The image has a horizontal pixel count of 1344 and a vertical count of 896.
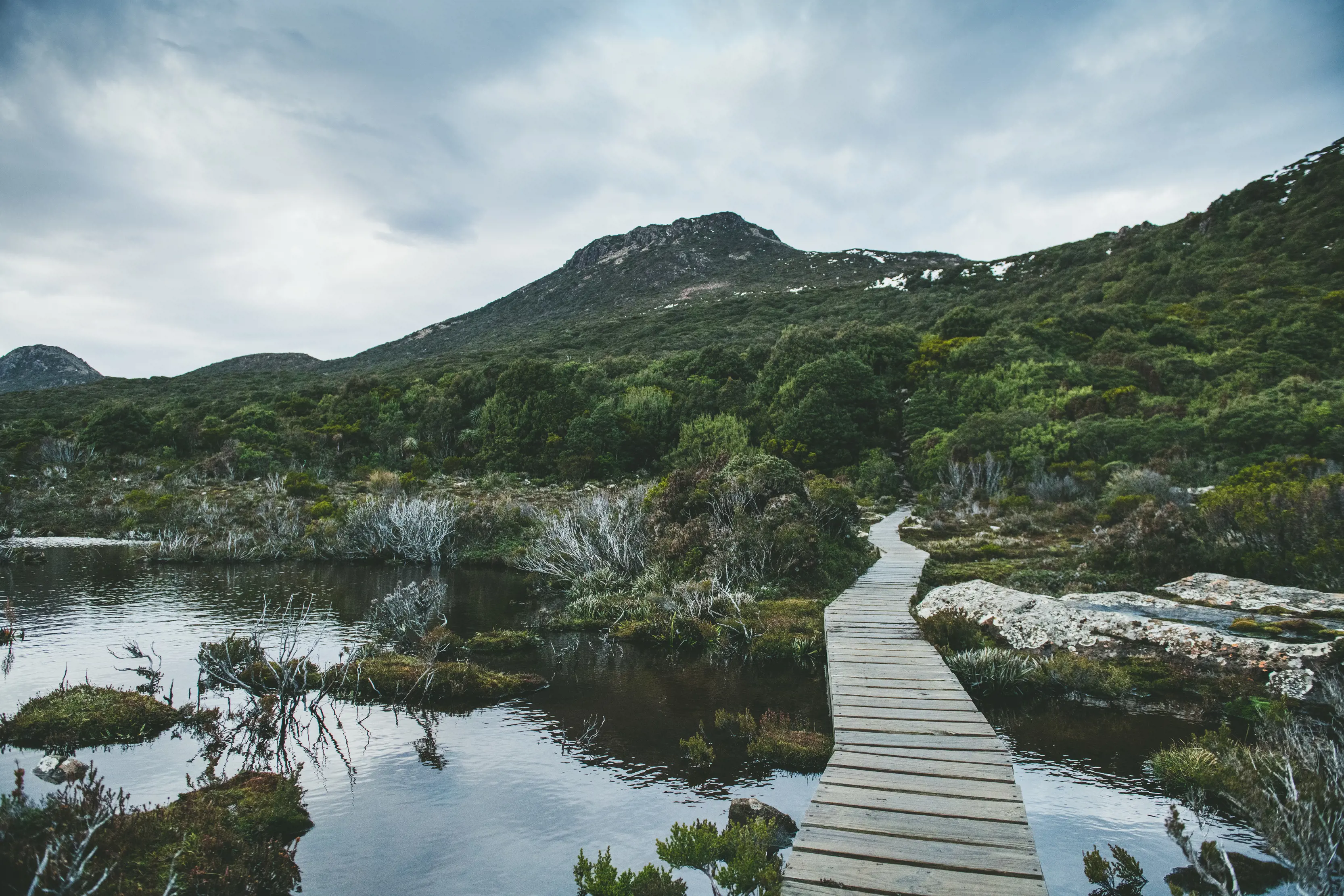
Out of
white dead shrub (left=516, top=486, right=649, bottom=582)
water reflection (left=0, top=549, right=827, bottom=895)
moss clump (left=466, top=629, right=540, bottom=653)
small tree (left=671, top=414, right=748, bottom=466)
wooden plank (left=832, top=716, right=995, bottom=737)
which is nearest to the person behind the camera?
water reflection (left=0, top=549, right=827, bottom=895)

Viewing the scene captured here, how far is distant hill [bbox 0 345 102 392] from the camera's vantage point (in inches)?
3772

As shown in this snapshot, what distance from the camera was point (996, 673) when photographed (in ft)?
28.7

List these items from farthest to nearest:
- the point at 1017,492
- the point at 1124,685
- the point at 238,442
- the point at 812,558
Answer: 1. the point at 238,442
2. the point at 1017,492
3. the point at 812,558
4. the point at 1124,685

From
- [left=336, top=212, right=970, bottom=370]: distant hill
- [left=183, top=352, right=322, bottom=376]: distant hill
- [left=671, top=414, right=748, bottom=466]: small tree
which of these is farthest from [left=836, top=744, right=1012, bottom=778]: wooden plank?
[left=183, top=352, right=322, bottom=376]: distant hill

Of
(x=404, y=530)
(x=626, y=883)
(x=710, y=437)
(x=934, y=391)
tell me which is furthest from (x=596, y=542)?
(x=934, y=391)

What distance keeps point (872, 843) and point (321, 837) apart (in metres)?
4.46

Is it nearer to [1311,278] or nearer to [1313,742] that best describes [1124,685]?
[1313,742]

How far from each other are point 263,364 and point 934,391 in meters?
84.3

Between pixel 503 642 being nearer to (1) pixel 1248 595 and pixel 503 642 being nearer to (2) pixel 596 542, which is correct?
(2) pixel 596 542

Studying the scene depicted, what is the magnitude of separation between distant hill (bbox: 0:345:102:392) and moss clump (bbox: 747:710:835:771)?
119 meters

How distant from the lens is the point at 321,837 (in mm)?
5711

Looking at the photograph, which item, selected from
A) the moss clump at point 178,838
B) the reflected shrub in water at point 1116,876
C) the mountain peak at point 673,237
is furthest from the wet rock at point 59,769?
the mountain peak at point 673,237

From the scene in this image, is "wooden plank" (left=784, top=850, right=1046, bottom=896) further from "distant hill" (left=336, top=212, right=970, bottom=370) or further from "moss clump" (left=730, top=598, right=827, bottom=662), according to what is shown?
"distant hill" (left=336, top=212, right=970, bottom=370)

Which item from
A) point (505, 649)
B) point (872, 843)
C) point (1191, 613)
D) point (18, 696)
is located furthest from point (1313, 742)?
point (18, 696)
